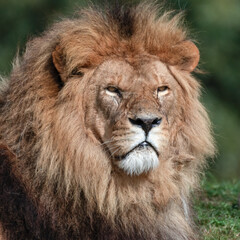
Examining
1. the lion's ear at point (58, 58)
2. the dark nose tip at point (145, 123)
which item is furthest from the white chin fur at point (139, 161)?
the lion's ear at point (58, 58)

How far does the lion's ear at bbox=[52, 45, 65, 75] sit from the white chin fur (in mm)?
817

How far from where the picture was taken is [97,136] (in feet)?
16.1

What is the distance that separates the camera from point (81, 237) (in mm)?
4781

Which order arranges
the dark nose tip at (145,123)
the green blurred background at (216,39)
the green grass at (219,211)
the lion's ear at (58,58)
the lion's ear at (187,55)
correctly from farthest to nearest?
the green blurred background at (216,39) < the green grass at (219,211) < the lion's ear at (187,55) < the lion's ear at (58,58) < the dark nose tip at (145,123)

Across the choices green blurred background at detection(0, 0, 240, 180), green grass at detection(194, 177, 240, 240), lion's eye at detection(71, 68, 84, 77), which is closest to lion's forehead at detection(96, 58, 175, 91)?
lion's eye at detection(71, 68, 84, 77)

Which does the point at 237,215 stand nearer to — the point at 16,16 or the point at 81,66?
the point at 81,66

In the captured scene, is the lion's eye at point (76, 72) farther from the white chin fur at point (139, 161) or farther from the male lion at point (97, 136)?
the white chin fur at point (139, 161)

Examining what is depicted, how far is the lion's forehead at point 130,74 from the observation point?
16.0ft

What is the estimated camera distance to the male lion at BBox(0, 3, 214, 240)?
15.6 ft

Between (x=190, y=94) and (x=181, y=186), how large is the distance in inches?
27.6

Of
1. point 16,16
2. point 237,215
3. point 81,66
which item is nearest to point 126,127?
point 81,66

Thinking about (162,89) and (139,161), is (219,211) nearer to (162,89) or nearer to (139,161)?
(162,89)

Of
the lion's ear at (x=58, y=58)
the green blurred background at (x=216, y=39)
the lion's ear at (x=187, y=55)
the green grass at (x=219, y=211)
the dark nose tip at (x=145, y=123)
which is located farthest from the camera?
the green blurred background at (x=216, y=39)

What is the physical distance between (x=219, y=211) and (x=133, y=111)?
2.27m
